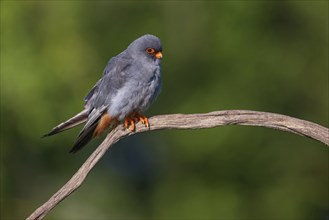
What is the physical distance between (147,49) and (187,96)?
416cm

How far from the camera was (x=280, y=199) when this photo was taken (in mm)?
12484

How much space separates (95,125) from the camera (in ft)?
25.2

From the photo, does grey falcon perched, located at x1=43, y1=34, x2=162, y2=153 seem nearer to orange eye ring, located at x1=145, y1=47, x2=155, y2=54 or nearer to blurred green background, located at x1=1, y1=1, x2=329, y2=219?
orange eye ring, located at x1=145, y1=47, x2=155, y2=54

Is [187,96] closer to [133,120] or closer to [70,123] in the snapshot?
[133,120]

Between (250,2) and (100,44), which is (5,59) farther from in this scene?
(250,2)

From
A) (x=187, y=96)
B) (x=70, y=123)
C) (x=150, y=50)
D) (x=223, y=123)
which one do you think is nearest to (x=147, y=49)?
(x=150, y=50)

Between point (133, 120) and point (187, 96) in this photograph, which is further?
point (187, 96)

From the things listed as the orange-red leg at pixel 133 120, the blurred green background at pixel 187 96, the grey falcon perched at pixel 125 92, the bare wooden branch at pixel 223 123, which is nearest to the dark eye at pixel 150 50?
the grey falcon perched at pixel 125 92

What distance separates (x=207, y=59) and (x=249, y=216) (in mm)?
2168

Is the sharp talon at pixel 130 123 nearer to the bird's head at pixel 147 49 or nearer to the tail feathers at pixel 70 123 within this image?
the tail feathers at pixel 70 123

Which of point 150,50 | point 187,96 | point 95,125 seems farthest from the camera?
point 187,96

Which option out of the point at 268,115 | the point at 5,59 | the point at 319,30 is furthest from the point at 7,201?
the point at 268,115

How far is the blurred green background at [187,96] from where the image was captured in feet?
37.0

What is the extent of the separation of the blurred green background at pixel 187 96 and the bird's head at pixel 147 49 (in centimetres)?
337
